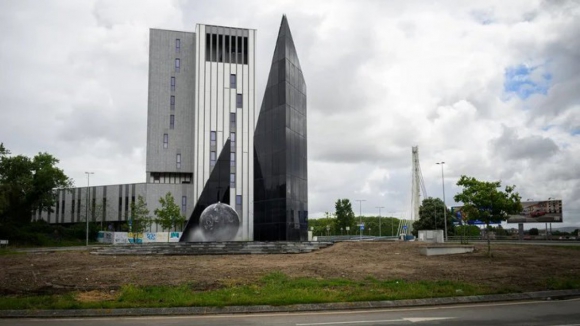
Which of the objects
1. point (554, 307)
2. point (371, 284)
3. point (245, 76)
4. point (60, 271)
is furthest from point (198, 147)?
point (554, 307)

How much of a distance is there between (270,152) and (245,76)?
28.1m

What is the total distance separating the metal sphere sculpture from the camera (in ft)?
143

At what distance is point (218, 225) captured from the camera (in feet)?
143

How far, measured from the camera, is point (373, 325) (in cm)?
1145

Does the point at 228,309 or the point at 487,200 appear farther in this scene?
the point at 487,200

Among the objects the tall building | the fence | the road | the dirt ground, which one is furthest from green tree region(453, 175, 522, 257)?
the fence

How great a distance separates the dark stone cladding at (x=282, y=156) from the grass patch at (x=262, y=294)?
2886 cm

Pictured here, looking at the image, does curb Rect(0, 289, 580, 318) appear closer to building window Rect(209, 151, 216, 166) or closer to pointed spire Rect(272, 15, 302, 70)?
pointed spire Rect(272, 15, 302, 70)

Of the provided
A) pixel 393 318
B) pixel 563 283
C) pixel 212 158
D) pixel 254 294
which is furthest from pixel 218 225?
pixel 393 318

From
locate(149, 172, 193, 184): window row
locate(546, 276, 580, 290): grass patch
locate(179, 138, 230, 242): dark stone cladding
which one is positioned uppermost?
locate(149, 172, 193, 184): window row

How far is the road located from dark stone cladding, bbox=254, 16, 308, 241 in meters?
33.1

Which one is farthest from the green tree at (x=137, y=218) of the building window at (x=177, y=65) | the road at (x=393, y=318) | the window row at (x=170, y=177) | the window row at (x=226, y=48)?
the road at (x=393, y=318)

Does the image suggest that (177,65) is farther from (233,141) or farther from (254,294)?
(254,294)

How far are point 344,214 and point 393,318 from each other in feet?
287
